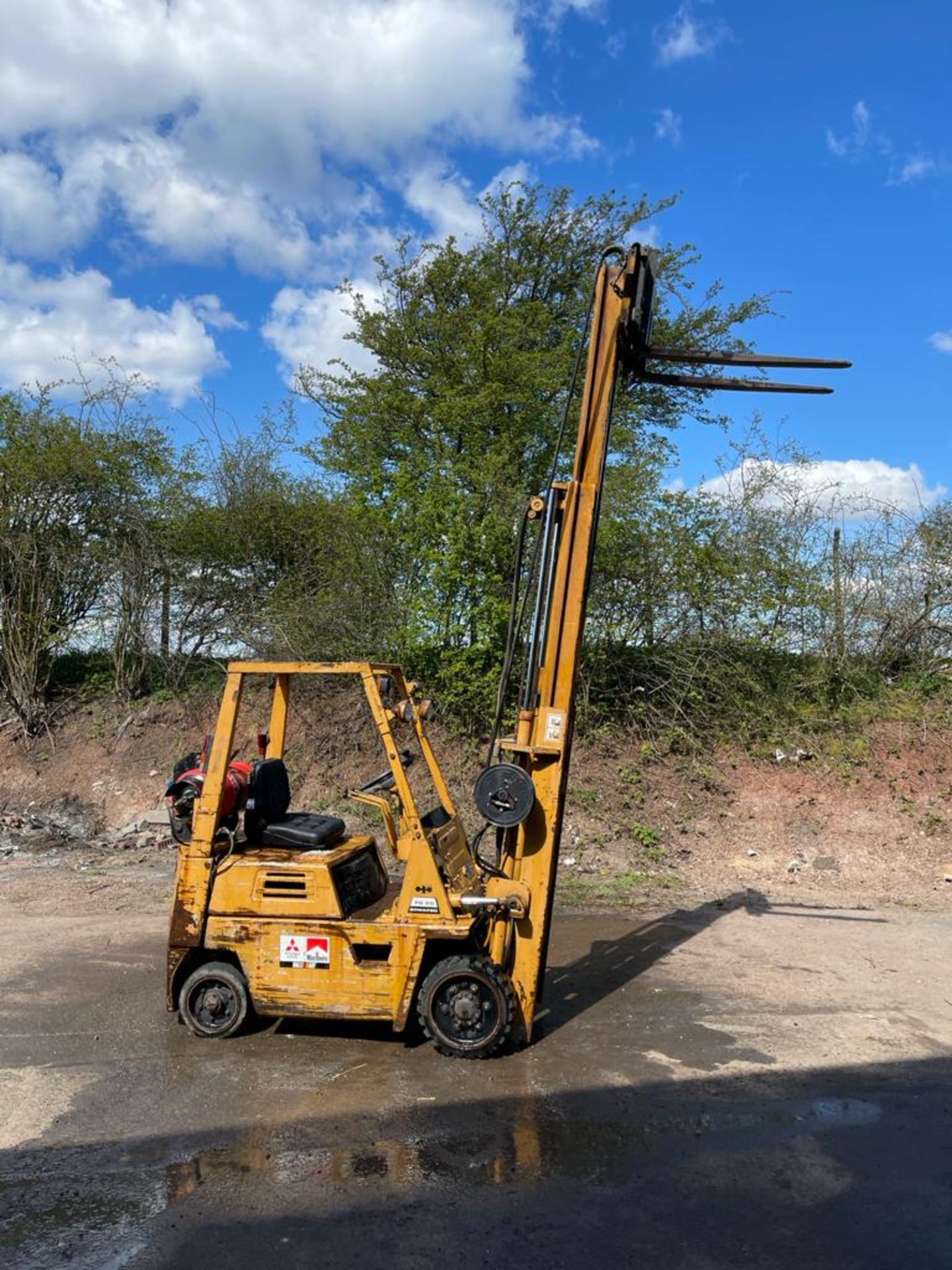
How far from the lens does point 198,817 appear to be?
545 centimetres

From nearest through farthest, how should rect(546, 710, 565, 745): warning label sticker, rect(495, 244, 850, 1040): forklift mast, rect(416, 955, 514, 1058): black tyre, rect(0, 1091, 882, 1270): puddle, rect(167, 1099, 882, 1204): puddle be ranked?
rect(0, 1091, 882, 1270): puddle, rect(167, 1099, 882, 1204): puddle, rect(416, 955, 514, 1058): black tyre, rect(495, 244, 850, 1040): forklift mast, rect(546, 710, 565, 745): warning label sticker

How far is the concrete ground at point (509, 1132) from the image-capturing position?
3557mm

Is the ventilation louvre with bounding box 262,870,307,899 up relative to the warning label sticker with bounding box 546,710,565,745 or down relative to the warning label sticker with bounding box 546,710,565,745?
down

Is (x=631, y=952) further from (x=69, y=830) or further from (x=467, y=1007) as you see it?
(x=69, y=830)

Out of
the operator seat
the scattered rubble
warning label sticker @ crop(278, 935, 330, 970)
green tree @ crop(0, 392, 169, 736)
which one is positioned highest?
green tree @ crop(0, 392, 169, 736)

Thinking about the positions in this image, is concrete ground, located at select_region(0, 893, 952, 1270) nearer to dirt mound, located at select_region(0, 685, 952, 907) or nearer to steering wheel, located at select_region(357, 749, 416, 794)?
steering wheel, located at select_region(357, 749, 416, 794)

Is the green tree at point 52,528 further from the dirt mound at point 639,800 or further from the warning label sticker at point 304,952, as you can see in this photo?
the warning label sticker at point 304,952

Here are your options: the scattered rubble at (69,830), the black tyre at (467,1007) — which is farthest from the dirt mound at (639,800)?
the black tyre at (467,1007)

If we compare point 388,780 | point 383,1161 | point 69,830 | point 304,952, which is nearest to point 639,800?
point 388,780

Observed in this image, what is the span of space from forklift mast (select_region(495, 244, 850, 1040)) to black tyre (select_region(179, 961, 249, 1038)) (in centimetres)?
155

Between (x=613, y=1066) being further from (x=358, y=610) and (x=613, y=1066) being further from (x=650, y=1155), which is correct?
(x=358, y=610)

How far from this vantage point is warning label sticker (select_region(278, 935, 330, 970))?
5.26 metres

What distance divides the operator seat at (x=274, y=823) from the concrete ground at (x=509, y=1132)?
3.82ft

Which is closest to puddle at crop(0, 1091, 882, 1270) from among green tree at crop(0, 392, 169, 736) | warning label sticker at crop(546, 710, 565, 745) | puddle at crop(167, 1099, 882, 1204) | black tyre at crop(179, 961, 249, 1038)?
puddle at crop(167, 1099, 882, 1204)
